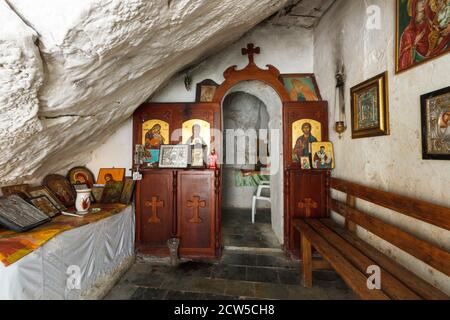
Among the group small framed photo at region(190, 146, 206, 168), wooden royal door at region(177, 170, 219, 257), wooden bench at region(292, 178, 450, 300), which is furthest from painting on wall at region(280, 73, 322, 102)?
wooden royal door at region(177, 170, 219, 257)

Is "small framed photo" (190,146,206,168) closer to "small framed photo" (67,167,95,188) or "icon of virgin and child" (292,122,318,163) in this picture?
"icon of virgin and child" (292,122,318,163)

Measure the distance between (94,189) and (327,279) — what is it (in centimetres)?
310

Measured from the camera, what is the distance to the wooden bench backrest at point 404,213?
132 centimetres

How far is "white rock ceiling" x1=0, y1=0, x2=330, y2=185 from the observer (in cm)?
121

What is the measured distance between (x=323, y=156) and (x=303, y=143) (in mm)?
314

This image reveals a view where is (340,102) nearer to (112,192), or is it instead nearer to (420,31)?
(420,31)

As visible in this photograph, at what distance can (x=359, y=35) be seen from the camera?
2293mm

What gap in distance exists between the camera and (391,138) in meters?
1.87

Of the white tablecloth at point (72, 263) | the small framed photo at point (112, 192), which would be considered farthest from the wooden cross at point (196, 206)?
the small framed photo at point (112, 192)

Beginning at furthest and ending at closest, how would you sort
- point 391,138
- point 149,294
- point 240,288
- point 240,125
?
point 240,125 → point 240,288 → point 149,294 → point 391,138

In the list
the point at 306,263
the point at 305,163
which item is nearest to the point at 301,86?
the point at 305,163

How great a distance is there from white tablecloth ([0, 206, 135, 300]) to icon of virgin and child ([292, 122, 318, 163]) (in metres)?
2.40

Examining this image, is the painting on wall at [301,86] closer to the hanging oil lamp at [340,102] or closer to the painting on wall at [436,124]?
the hanging oil lamp at [340,102]
